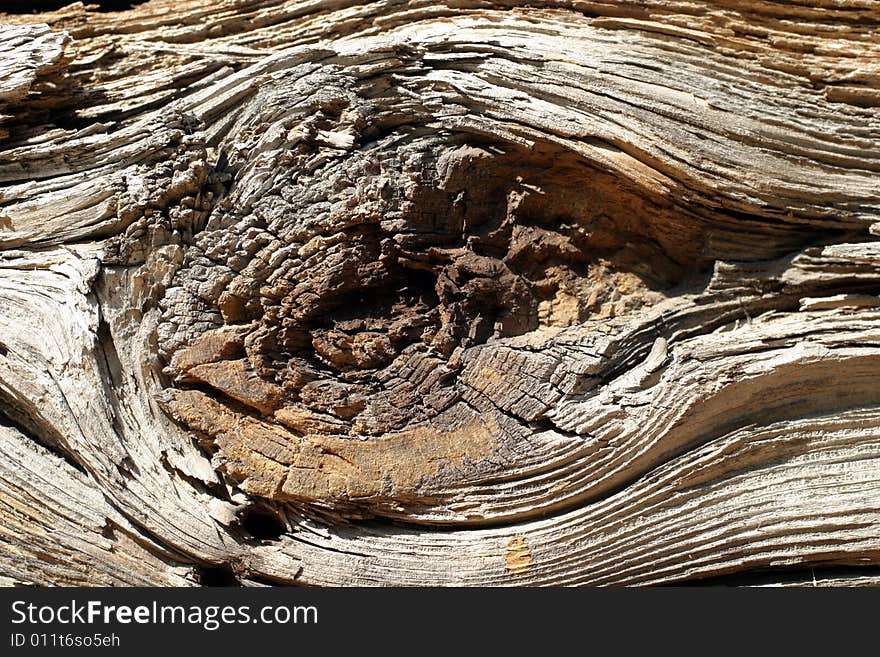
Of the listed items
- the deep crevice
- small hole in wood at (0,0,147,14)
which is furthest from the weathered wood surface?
small hole in wood at (0,0,147,14)

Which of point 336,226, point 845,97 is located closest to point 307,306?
point 336,226

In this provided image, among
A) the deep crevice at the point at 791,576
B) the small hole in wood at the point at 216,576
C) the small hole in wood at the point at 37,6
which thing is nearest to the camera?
the deep crevice at the point at 791,576

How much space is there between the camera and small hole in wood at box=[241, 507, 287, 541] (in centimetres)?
287

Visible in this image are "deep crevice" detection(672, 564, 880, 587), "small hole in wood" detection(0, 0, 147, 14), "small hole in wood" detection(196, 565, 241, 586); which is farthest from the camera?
"small hole in wood" detection(0, 0, 147, 14)

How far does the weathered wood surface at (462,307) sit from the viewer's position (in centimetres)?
269

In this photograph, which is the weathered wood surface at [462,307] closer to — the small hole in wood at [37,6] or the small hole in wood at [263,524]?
the small hole in wood at [263,524]

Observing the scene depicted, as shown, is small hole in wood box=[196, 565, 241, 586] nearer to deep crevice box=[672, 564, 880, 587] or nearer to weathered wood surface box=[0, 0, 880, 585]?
weathered wood surface box=[0, 0, 880, 585]

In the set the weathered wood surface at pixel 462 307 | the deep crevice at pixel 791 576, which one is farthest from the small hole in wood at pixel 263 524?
the deep crevice at pixel 791 576

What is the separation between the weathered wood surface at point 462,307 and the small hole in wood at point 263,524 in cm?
2

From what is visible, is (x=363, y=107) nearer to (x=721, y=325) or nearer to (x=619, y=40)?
(x=619, y=40)

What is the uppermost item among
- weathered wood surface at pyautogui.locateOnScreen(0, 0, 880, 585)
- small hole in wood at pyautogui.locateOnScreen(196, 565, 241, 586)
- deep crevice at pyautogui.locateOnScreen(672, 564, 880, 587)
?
weathered wood surface at pyautogui.locateOnScreen(0, 0, 880, 585)

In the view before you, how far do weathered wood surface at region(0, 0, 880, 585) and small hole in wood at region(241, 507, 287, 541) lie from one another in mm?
16

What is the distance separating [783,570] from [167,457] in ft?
7.15

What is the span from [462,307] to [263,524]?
1068 mm
